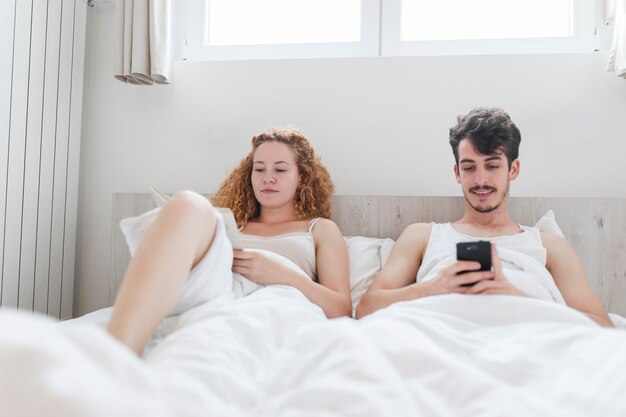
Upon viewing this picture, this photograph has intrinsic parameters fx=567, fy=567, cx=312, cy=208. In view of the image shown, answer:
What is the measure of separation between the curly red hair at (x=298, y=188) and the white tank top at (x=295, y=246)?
17cm

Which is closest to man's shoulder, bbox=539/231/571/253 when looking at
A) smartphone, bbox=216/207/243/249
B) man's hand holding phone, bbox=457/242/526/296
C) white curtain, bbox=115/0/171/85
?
man's hand holding phone, bbox=457/242/526/296

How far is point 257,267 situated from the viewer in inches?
59.4

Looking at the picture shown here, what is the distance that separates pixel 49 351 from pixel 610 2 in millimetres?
2354

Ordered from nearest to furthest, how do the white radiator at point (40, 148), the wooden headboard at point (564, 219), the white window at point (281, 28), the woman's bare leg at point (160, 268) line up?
the woman's bare leg at point (160, 268) → the wooden headboard at point (564, 219) → the white radiator at point (40, 148) → the white window at point (281, 28)

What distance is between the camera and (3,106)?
7.00 ft

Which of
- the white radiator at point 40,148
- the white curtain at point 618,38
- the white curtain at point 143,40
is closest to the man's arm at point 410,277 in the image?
the white curtain at point 618,38

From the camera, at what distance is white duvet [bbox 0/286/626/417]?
A: 625 millimetres

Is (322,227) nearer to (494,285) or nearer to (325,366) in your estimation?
(494,285)

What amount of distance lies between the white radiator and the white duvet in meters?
1.46

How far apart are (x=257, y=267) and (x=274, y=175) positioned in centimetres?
58

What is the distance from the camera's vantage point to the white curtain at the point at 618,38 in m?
2.08

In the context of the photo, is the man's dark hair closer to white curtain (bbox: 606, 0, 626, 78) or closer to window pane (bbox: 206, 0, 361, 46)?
white curtain (bbox: 606, 0, 626, 78)

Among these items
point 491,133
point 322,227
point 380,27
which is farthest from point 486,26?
point 322,227

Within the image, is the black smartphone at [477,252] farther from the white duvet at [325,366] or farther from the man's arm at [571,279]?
the man's arm at [571,279]
